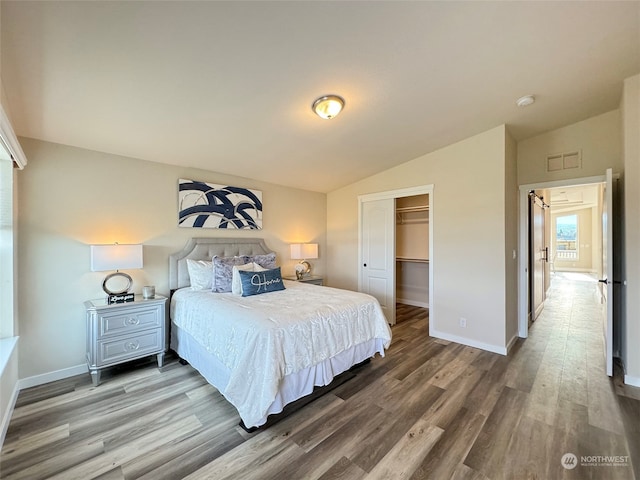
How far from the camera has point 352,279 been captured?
4.94 metres

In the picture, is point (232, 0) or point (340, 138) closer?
point (232, 0)

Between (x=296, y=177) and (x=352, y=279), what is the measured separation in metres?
2.09

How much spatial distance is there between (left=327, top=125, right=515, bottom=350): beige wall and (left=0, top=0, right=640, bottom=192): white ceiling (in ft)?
1.55

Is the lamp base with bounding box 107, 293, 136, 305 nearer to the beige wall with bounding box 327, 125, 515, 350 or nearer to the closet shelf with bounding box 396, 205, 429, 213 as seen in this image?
the beige wall with bounding box 327, 125, 515, 350

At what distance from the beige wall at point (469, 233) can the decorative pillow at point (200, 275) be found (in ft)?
10.0

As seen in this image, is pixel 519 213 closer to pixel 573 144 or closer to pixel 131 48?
pixel 573 144

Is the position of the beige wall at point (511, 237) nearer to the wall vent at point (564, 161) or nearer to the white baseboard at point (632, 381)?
the wall vent at point (564, 161)

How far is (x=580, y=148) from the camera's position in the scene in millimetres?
3416

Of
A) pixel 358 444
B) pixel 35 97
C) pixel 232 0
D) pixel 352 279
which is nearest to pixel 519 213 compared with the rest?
pixel 352 279

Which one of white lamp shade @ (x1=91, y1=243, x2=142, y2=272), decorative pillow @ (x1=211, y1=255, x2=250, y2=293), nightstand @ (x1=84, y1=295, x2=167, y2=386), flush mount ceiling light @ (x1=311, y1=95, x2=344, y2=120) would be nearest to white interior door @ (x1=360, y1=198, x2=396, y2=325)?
flush mount ceiling light @ (x1=311, y1=95, x2=344, y2=120)

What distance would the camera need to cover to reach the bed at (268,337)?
190 cm

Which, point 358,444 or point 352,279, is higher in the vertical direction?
point 352,279

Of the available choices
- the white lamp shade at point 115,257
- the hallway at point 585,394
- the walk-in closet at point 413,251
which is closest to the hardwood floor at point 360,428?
the hallway at point 585,394

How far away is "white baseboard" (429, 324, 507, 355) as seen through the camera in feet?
10.7
